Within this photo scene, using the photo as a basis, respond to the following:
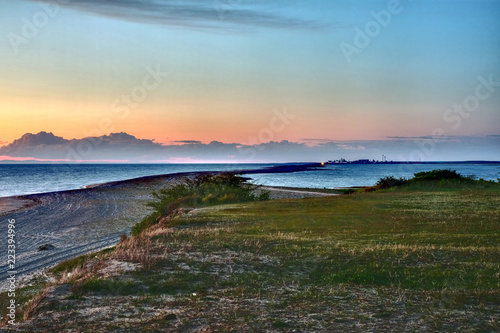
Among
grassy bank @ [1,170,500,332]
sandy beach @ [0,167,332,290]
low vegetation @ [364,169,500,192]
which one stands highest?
low vegetation @ [364,169,500,192]

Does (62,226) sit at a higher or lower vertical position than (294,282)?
lower

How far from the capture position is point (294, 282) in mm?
9484

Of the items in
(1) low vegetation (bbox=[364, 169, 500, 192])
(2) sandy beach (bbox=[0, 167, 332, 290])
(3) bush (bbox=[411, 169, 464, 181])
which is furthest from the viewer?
(3) bush (bbox=[411, 169, 464, 181])

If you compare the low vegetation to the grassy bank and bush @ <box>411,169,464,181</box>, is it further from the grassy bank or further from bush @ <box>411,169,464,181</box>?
the grassy bank

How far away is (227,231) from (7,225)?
22.2m

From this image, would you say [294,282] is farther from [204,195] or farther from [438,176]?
[438,176]

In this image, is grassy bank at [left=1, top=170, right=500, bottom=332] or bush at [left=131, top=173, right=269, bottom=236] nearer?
grassy bank at [left=1, top=170, right=500, bottom=332]

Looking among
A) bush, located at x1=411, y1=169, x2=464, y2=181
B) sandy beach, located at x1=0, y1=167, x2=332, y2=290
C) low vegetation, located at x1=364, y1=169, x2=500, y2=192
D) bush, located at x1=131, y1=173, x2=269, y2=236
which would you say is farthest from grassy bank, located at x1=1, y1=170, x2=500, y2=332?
bush, located at x1=411, y1=169, x2=464, y2=181

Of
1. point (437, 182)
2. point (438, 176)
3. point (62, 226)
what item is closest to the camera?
point (62, 226)

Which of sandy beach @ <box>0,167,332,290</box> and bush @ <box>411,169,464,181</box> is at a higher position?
bush @ <box>411,169,464,181</box>

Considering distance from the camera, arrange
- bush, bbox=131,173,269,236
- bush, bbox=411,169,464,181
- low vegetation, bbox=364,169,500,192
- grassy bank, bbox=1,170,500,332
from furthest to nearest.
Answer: bush, bbox=411,169,464,181, low vegetation, bbox=364,169,500,192, bush, bbox=131,173,269,236, grassy bank, bbox=1,170,500,332

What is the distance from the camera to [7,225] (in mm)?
31859

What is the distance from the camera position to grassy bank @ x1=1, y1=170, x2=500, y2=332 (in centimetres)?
721

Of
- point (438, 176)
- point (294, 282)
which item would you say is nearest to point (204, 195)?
point (438, 176)
